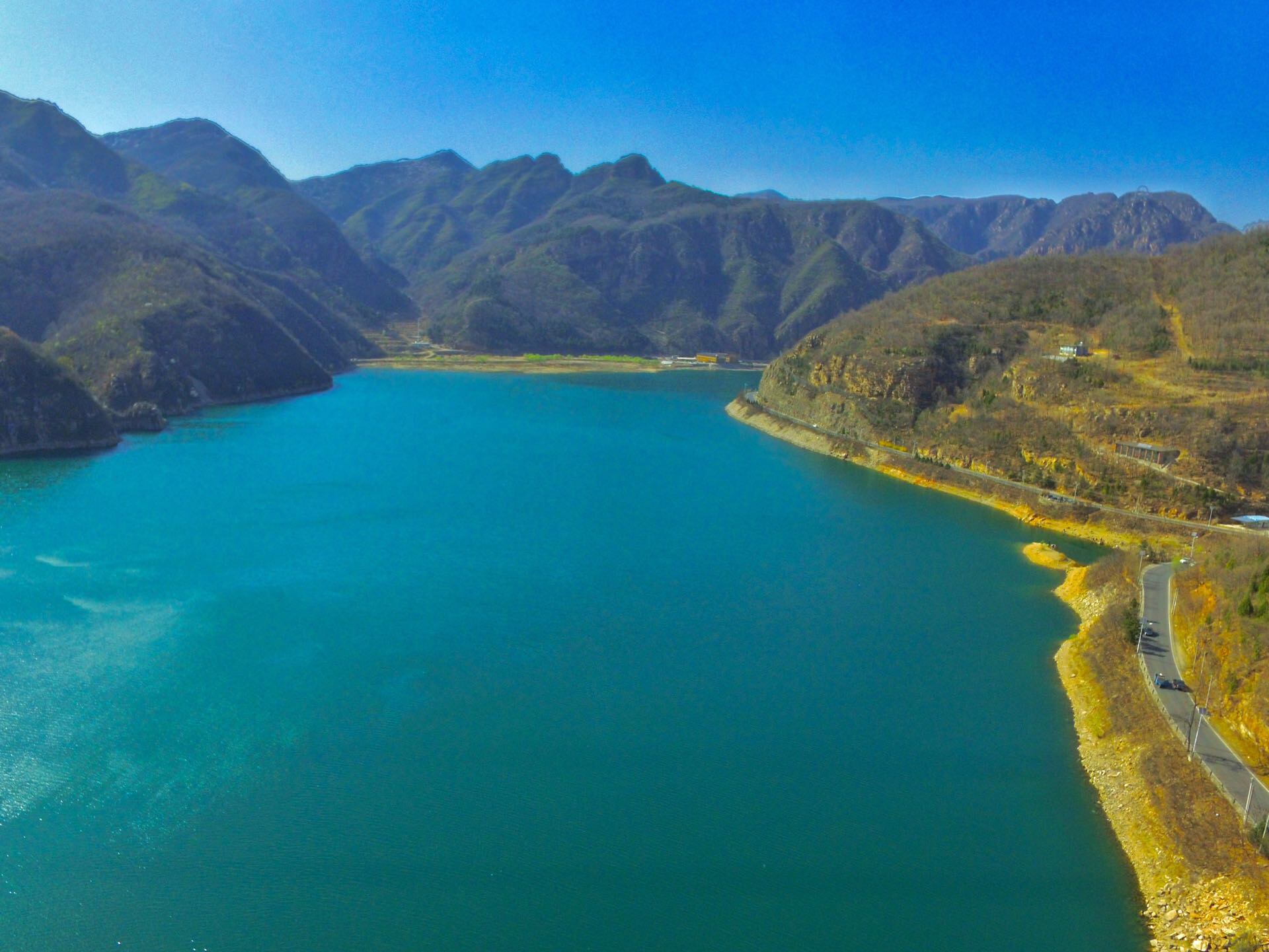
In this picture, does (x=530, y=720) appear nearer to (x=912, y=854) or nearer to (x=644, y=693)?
(x=644, y=693)

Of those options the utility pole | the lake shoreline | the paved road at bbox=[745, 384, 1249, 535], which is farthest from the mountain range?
the utility pole

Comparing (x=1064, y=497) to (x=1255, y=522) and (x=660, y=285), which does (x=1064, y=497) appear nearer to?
(x=1255, y=522)

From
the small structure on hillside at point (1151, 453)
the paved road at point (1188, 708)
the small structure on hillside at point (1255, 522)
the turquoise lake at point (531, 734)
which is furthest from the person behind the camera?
the small structure on hillside at point (1151, 453)

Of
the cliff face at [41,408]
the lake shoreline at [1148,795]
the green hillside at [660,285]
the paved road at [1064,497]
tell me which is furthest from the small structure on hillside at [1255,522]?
the green hillside at [660,285]

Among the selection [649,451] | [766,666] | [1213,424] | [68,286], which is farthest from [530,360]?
[766,666]

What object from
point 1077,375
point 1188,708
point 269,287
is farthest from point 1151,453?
point 269,287

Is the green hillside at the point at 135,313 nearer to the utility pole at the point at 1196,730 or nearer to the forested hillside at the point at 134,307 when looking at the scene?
the forested hillside at the point at 134,307
